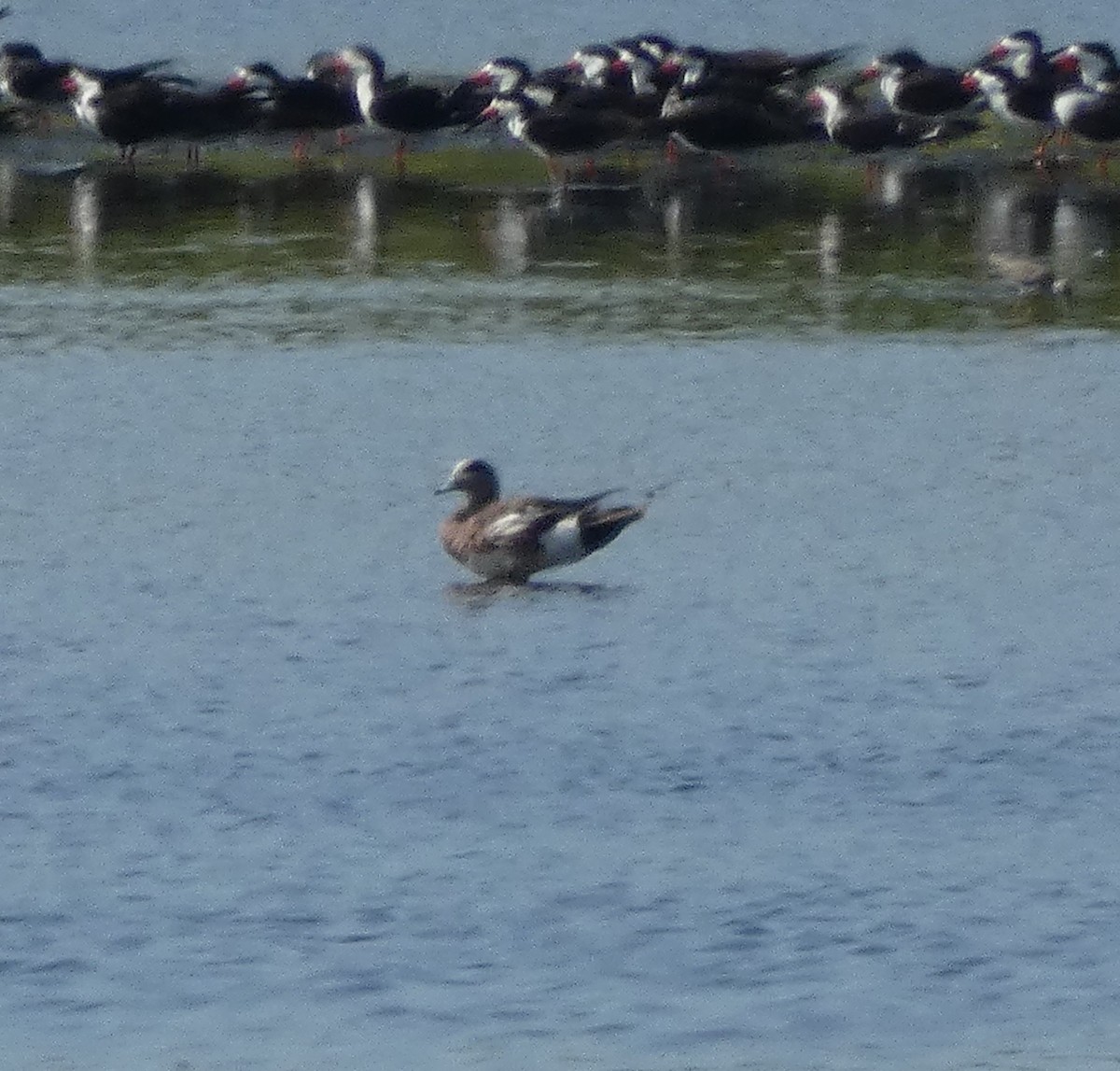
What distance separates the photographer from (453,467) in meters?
16.2

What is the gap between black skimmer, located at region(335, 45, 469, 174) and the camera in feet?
96.6

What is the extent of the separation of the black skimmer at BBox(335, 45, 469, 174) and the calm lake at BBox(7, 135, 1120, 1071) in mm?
6155

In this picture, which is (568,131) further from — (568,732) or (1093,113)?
(568,732)

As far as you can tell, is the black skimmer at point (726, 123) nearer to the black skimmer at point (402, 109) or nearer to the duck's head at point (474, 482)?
the black skimmer at point (402, 109)

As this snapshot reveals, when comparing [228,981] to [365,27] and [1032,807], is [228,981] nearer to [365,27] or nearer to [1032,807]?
[1032,807]

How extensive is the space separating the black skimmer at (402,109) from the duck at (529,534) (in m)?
14.6

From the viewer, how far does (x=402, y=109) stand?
29.4 metres

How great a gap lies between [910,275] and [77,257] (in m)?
5.94

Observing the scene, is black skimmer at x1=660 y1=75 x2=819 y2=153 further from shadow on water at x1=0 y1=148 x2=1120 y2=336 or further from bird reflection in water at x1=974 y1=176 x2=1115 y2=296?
bird reflection in water at x1=974 y1=176 x2=1115 y2=296

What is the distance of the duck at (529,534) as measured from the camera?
14.5m

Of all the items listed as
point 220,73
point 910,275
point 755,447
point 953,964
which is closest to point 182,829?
point 953,964

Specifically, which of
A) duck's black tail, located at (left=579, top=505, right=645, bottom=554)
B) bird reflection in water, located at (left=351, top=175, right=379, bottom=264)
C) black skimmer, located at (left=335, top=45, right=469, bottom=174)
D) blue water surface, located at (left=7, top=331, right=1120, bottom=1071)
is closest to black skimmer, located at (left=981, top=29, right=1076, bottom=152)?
black skimmer, located at (left=335, top=45, right=469, bottom=174)

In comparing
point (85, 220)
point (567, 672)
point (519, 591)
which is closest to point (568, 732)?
point (567, 672)

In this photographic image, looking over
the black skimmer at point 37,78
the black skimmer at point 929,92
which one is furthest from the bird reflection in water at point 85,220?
the black skimmer at point 929,92
